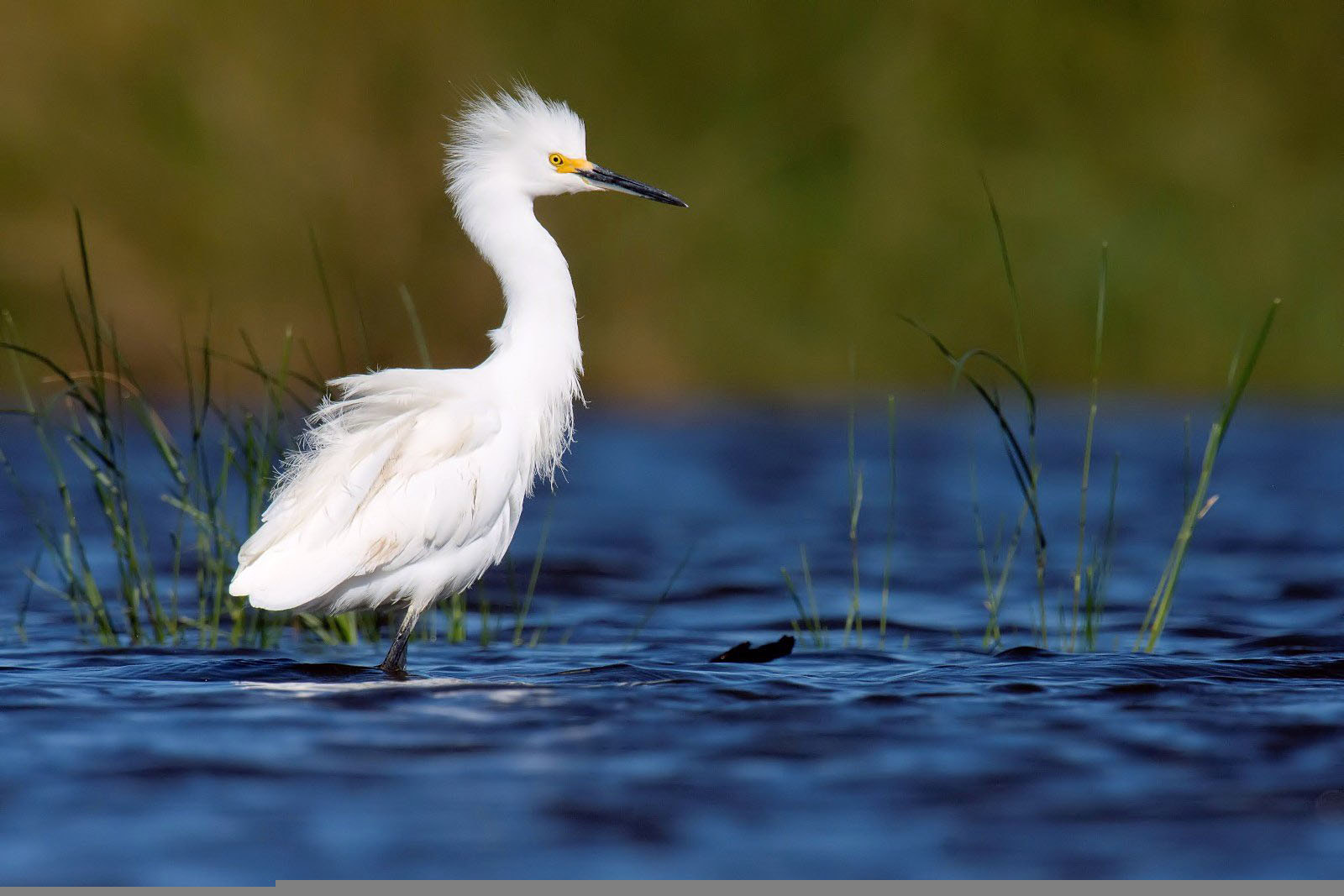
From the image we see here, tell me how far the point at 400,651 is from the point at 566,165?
2025mm

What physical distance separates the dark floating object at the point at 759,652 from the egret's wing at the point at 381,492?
1032 millimetres

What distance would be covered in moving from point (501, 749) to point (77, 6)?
1427cm

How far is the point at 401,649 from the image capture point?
5598mm

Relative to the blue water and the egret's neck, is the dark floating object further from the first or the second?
the egret's neck

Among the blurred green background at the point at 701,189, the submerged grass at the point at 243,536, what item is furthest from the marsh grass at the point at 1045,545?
the blurred green background at the point at 701,189

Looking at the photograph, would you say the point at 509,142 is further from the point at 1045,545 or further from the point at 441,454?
the point at 1045,545

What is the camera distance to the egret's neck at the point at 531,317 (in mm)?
5875

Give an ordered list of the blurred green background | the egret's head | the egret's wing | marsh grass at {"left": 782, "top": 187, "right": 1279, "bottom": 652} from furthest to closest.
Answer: the blurred green background, the egret's head, the egret's wing, marsh grass at {"left": 782, "top": 187, "right": 1279, "bottom": 652}

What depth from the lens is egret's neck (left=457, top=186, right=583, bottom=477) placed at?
5875mm

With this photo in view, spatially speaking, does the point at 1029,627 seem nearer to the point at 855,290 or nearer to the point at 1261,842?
the point at 1261,842

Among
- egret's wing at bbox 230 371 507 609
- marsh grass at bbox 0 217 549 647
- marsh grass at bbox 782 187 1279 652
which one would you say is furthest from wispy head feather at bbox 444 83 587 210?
marsh grass at bbox 782 187 1279 652

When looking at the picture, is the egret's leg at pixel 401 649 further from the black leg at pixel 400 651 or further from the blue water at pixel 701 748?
the blue water at pixel 701 748

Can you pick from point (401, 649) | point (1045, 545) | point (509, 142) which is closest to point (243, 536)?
point (509, 142)

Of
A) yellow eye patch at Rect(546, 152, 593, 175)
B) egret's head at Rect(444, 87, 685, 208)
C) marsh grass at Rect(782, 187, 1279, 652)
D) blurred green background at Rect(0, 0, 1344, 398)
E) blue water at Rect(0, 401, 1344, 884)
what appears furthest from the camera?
blurred green background at Rect(0, 0, 1344, 398)
